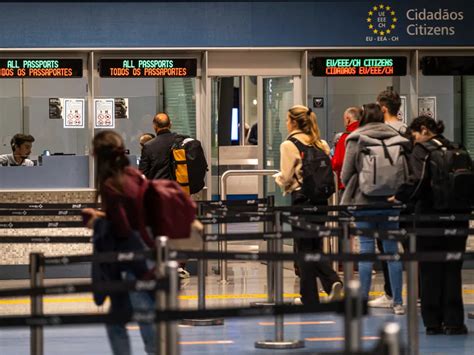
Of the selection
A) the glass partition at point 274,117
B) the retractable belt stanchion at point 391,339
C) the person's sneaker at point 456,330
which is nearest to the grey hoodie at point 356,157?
the person's sneaker at point 456,330

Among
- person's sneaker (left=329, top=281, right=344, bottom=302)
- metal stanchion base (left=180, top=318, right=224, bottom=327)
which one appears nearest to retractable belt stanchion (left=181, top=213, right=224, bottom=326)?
metal stanchion base (left=180, top=318, right=224, bottom=327)

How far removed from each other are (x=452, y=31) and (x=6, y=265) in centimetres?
612

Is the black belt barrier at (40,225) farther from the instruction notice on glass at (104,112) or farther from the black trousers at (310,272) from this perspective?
the instruction notice on glass at (104,112)

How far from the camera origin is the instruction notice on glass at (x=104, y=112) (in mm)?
15133

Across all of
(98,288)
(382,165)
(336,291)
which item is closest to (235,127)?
(336,291)

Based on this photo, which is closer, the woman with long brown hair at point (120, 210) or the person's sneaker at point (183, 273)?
the woman with long brown hair at point (120, 210)

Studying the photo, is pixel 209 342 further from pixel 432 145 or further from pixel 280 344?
pixel 432 145

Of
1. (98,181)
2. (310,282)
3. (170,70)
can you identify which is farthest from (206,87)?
(98,181)

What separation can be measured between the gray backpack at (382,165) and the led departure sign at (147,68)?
204 inches

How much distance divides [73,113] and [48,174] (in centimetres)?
82

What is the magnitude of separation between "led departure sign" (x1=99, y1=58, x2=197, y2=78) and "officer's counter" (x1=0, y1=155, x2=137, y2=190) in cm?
111

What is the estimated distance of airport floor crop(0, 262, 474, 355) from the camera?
30.3 ft

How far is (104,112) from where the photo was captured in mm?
15172

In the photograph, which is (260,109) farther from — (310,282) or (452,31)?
(310,282)
